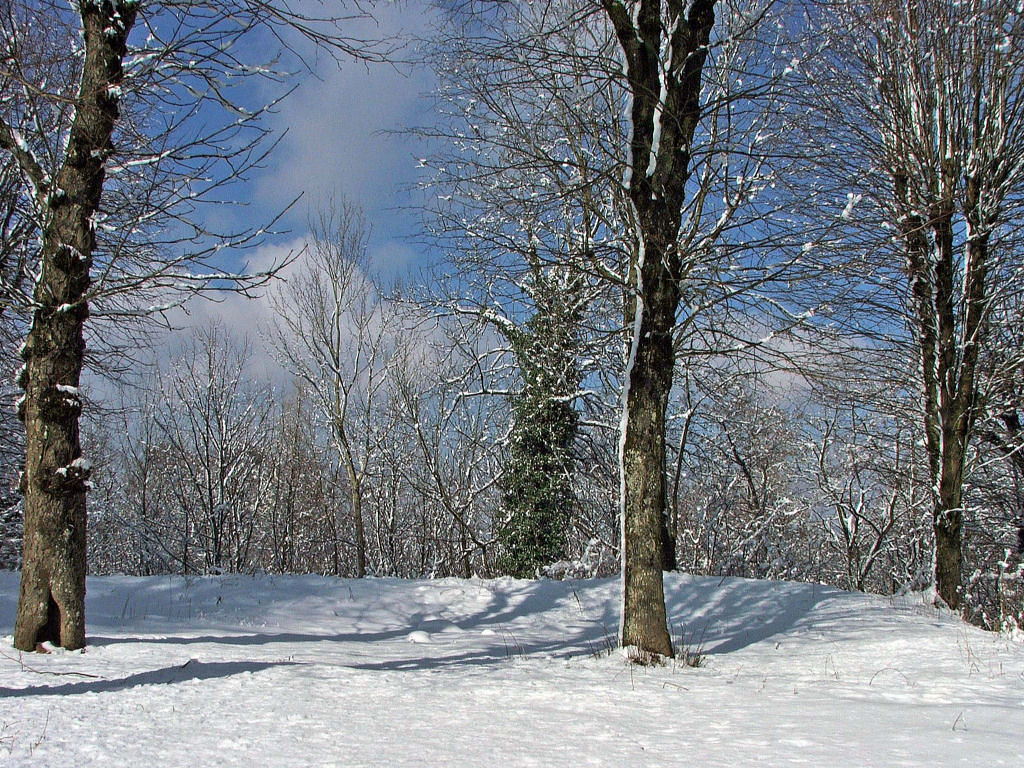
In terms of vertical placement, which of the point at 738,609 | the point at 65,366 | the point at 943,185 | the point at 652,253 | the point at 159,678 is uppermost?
the point at 943,185

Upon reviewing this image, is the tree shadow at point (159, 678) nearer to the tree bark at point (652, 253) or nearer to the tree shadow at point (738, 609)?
the tree bark at point (652, 253)

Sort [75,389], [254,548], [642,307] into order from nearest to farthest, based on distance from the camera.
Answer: [75,389] < [642,307] < [254,548]

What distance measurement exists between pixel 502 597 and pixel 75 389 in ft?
22.3

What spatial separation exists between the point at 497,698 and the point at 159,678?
2.15 metres

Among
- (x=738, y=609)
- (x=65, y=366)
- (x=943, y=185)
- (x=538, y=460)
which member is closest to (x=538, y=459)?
(x=538, y=460)

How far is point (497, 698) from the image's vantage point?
12.9 ft

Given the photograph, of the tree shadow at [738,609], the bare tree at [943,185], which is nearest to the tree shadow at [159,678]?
the tree shadow at [738,609]

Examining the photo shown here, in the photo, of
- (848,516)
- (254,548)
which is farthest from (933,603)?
(254,548)

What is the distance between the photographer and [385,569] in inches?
1008

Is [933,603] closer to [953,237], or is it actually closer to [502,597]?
[953,237]

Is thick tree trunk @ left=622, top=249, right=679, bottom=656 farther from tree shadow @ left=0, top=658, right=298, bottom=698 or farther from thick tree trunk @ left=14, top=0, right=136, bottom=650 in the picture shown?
thick tree trunk @ left=14, top=0, right=136, bottom=650

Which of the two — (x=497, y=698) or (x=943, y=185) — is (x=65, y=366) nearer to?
(x=497, y=698)

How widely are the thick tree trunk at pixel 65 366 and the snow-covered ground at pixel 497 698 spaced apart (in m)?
0.47

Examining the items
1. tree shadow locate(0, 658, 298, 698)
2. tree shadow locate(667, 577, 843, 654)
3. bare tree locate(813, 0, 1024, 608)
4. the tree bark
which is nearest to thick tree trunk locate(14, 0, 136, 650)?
tree shadow locate(0, 658, 298, 698)
